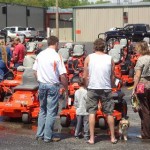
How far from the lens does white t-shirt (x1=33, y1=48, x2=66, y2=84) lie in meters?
8.28

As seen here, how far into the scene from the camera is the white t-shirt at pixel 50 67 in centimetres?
828

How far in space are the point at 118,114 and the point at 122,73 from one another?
21.2 feet

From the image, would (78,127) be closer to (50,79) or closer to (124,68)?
(50,79)

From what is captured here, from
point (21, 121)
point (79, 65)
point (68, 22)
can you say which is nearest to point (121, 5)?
point (68, 22)

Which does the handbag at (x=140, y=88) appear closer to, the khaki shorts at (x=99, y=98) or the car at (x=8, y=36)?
the khaki shorts at (x=99, y=98)

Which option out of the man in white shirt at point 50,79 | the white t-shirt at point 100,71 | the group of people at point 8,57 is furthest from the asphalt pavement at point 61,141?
the group of people at point 8,57

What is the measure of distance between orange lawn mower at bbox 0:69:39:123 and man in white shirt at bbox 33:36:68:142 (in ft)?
5.62

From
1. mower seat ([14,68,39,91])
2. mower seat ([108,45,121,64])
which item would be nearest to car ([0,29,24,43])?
mower seat ([108,45,121,64])

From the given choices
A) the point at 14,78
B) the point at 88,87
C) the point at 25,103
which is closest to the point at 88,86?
the point at 88,87

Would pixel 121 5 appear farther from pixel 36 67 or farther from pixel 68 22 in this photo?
pixel 36 67

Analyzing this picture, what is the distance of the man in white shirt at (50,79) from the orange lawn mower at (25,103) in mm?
1714

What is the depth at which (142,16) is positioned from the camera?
5381 cm

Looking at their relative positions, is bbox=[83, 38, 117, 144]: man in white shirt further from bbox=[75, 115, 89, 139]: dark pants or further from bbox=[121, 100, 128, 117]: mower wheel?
bbox=[121, 100, 128, 117]: mower wheel

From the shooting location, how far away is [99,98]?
8.16 meters
